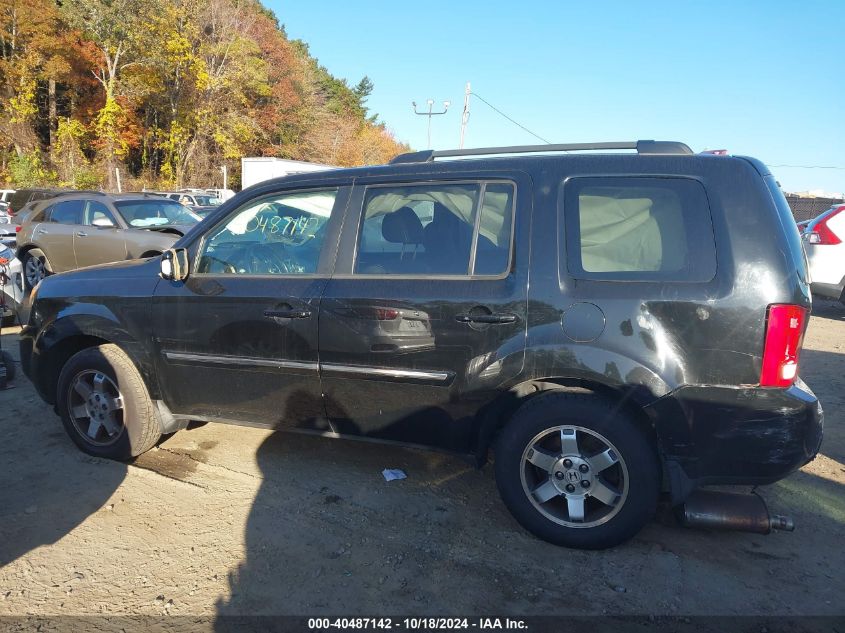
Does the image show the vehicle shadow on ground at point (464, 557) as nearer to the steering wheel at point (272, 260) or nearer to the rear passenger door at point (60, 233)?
the steering wheel at point (272, 260)

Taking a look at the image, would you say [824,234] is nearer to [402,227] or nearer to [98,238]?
[402,227]

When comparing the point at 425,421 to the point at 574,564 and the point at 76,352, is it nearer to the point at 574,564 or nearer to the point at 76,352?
the point at 574,564

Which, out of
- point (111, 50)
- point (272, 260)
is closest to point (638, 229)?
point (272, 260)

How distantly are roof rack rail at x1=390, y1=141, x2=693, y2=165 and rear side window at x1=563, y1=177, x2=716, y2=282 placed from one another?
281 millimetres

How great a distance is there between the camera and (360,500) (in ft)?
11.4

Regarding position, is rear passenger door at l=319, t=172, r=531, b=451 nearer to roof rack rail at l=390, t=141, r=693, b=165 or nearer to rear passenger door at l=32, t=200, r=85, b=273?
roof rack rail at l=390, t=141, r=693, b=165

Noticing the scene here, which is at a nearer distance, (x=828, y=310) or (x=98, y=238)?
(x=98, y=238)

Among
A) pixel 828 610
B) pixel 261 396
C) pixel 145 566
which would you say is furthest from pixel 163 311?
pixel 828 610

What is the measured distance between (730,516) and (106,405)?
3.73 m

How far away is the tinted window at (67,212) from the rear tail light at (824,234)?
12079 millimetres

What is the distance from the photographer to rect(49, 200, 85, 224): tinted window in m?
10.8

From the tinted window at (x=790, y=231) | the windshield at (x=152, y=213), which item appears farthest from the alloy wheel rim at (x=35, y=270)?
the tinted window at (x=790, y=231)

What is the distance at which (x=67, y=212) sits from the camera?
35.8 feet

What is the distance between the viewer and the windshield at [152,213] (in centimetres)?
1036
